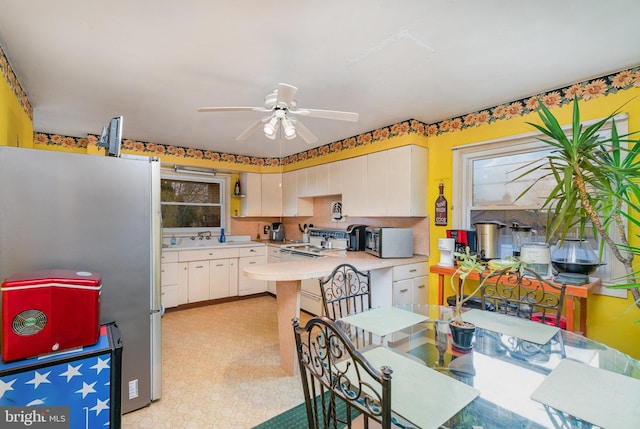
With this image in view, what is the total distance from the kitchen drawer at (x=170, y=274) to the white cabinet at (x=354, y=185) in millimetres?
2385

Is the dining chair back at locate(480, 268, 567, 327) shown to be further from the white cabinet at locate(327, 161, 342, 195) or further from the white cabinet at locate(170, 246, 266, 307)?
the white cabinet at locate(170, 246, 266, 307)

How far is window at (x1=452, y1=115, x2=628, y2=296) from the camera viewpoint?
8.28 ft

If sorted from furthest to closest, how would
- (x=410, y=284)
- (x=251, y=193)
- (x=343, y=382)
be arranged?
(x=251, y=193)
(x=410, y=284)
(x=343, y=382)

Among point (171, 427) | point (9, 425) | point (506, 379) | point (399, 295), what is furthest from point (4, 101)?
point (399, 295)

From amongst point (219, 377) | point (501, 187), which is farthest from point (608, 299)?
point (219, 377)

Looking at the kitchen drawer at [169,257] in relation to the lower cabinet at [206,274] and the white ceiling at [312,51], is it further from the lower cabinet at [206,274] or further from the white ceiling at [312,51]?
the white ceiling at [312,51]

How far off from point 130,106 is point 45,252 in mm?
1641

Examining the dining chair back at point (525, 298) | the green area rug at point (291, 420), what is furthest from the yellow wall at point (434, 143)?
the green area rug at point (291, 420)

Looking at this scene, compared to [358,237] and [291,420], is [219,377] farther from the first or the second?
[358,237]

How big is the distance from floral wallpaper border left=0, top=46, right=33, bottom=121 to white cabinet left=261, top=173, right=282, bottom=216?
2.96 metres

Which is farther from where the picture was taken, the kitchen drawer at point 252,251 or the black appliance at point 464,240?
the kitchen drawer at point 252,251

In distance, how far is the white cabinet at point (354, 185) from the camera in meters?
3.57

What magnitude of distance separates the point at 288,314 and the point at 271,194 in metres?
3.04

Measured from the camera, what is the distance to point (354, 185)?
12.1 ft
